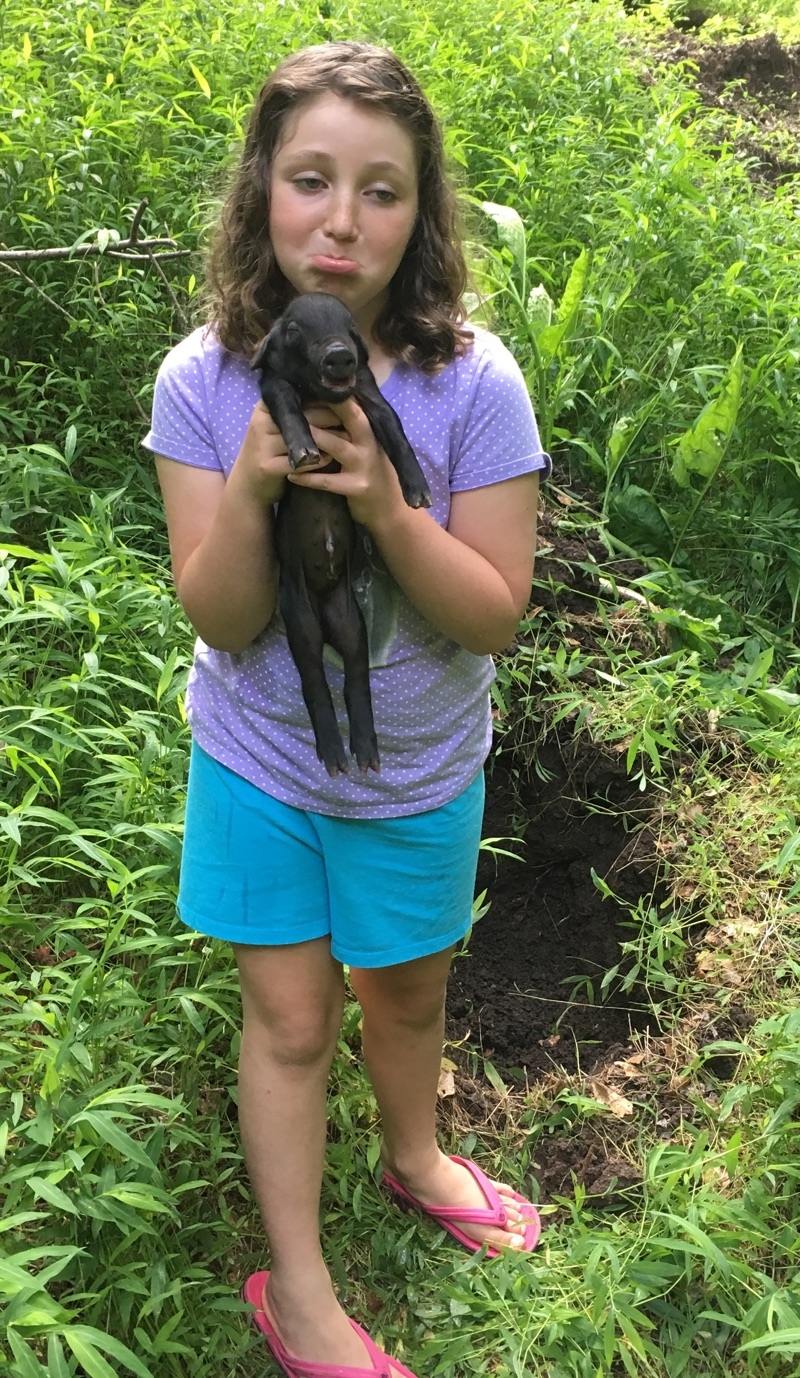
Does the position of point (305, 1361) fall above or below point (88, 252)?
below

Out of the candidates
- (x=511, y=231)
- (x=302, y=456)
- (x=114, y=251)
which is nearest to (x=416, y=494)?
(x=302, y=456)

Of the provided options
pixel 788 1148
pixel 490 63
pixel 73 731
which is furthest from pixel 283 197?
pixel 490 63

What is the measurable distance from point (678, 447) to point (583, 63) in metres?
2.83

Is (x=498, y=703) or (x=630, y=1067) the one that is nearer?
(x=630, y=1067)

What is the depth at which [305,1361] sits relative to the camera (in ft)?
5.69

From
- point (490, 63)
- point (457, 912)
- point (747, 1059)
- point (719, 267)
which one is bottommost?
point (747, 1059)

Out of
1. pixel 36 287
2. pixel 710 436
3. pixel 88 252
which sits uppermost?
pixel 88 252

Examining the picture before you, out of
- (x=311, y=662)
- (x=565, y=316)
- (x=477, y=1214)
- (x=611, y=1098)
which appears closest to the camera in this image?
(x=311, y=662)

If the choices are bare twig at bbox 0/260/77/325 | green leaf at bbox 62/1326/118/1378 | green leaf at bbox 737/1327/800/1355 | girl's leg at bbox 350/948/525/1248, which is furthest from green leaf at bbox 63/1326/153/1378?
bare twig at bbox 0/260/77/325

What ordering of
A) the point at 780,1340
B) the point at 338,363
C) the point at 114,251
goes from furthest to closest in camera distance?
Answer: 1. the point at 114,251
2. the point at 780,1340
3. the point at 338,363

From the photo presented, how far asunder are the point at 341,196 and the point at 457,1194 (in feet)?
5.77

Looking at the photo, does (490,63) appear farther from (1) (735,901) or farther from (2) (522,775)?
(1) (735,901)

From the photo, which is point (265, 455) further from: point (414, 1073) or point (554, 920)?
point (554, 920)

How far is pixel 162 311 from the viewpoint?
348 cm
